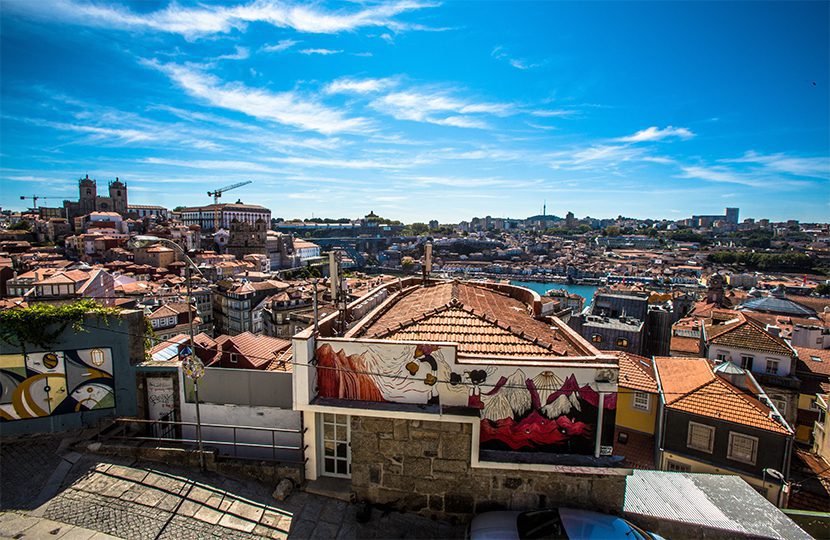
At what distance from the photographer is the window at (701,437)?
39.0ft

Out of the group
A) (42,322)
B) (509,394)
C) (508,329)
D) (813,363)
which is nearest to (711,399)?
(813,363)

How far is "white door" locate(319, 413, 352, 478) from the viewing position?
20.7 feet

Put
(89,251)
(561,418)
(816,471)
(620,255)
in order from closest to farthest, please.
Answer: (561,418) → (816,471) → (89,251) → (620,255)

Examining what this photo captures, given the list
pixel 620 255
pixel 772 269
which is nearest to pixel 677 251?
pixel 620 255

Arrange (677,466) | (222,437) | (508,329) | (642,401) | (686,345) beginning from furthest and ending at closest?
(686,345) < (642,401) < (677,466) < (222,437) < (508,329)

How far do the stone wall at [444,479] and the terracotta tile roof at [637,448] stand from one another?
880cm

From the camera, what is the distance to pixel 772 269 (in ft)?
352

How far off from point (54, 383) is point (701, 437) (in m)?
15.8

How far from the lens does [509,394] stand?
18.7ft

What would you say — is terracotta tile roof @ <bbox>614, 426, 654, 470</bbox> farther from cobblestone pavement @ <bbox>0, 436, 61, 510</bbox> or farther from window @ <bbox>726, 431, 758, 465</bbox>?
cobblestone pavement @ <bbox>0, 436, 61, 510</bbox>

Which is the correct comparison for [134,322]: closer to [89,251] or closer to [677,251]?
[89,251]

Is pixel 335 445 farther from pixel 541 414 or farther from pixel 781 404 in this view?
pixel 781 404

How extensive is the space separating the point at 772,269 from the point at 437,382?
454ft

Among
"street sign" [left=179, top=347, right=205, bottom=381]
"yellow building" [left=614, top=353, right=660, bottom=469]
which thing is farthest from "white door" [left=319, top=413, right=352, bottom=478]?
"yellow building" [left=614, top=353, right=660, bottom=469]
